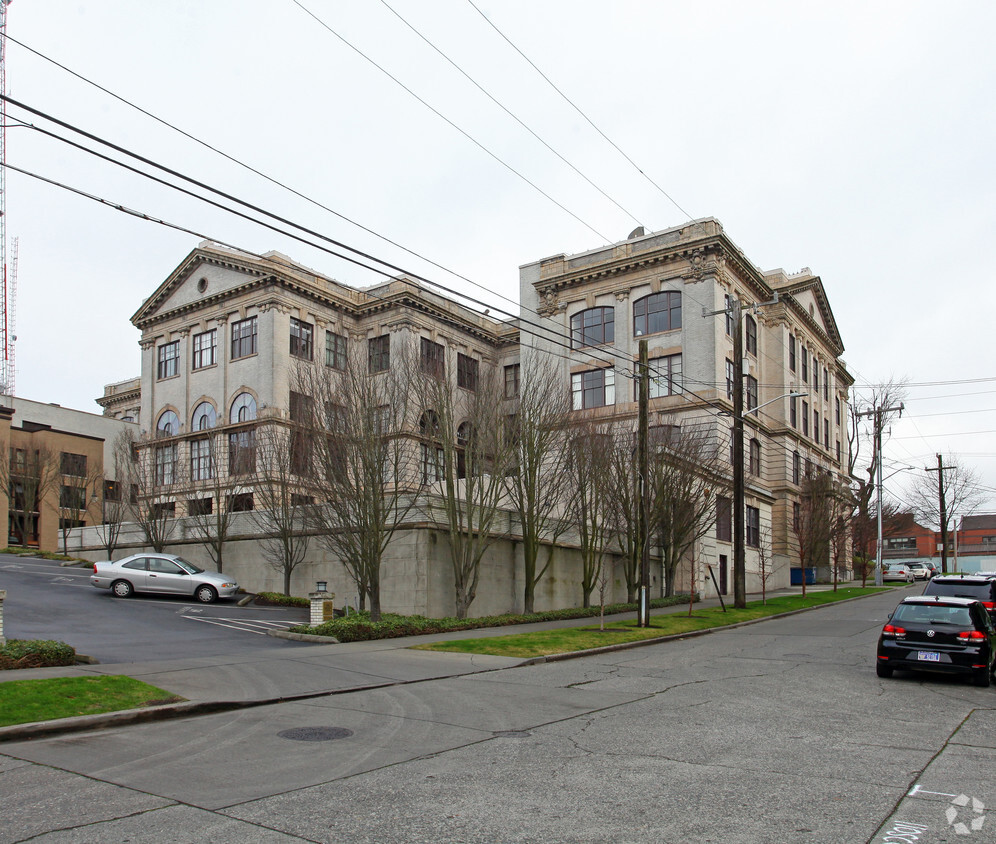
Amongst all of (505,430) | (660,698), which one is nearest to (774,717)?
(660,698)

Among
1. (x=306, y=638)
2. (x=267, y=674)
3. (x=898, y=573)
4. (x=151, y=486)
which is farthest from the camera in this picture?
(x=898, y=573)

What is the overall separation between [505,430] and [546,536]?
6.44 m

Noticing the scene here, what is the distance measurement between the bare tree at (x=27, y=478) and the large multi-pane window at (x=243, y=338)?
12.5m

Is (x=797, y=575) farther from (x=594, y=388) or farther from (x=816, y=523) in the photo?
(x=594, y=388)

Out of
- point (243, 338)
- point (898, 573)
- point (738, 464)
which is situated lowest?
point (898, 573)

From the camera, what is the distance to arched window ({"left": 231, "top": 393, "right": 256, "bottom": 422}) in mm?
51906

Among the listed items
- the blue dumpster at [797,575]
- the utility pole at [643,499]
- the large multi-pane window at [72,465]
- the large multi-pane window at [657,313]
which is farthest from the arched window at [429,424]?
the blue dumpster at [797,575]

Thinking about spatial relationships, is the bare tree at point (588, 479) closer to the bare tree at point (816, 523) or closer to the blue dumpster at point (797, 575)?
the bare tree at point (816, 523)

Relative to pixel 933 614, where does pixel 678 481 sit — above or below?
above

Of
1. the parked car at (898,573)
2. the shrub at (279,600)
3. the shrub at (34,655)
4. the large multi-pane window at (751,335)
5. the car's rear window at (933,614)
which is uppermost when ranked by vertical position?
the large multi-pane window at (751,335)

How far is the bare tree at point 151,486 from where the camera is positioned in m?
36.6

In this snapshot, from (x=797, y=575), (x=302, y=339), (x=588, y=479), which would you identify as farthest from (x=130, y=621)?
(x=797, y=575)

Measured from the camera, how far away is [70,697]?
424 inches

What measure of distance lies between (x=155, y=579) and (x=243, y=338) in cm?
2779
